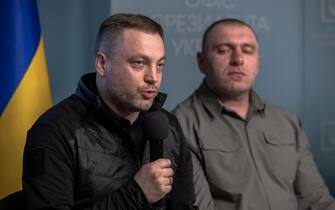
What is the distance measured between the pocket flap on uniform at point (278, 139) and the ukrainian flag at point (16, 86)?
93 cm

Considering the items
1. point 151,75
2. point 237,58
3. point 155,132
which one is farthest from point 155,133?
point 237,58

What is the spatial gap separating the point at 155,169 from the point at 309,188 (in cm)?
102

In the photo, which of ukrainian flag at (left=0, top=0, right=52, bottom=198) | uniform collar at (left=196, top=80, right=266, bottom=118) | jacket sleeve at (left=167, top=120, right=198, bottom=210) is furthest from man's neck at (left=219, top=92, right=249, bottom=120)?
ukrainian flag at (left=0, top=0, right=52, bottom=198)

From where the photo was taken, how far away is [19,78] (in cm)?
214

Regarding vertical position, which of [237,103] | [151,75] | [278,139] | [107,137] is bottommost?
[278,139]

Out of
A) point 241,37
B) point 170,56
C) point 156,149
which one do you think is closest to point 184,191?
point 156,149

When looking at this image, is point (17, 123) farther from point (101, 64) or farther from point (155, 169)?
point (155, 169)

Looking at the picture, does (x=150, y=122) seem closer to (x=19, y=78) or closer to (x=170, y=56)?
(x=19, y=78)

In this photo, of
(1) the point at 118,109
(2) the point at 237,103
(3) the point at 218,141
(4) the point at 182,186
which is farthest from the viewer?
(2) the point at 237,103

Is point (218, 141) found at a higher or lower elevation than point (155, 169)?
lower

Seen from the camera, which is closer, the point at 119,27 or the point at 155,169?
the point at 155,169

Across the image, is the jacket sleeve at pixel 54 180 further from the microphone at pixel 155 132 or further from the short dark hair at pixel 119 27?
the short dark hair at pixel 119 27

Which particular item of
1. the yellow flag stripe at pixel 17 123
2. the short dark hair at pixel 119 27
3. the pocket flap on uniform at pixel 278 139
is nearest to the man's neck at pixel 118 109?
the short dark hair at pixel 119 27

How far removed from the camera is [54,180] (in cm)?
141
